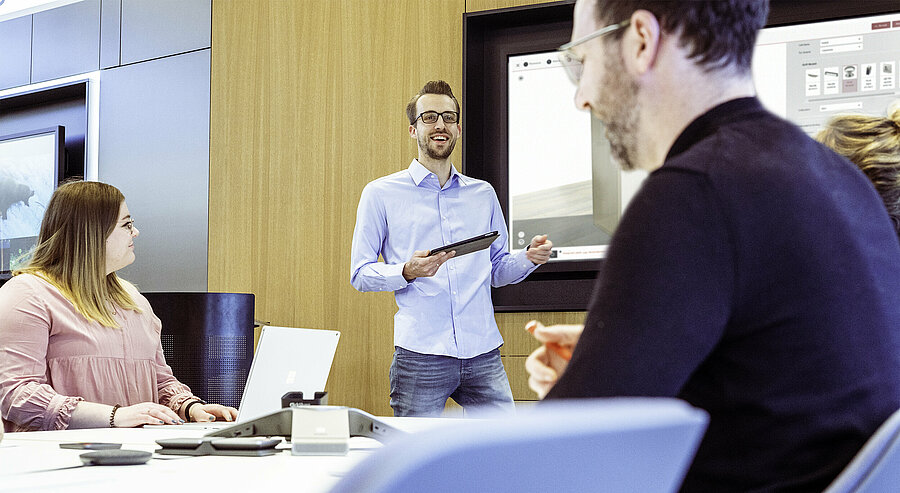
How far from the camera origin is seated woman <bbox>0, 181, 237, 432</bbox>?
240cm

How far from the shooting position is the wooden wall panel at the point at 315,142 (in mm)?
4492

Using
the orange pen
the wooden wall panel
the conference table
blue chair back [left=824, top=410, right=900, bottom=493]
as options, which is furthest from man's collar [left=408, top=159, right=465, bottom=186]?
blue chair back [left=824, top=410, right=900, bottom=493]

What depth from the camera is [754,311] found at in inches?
31.3

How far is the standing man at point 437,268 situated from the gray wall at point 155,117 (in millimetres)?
1800

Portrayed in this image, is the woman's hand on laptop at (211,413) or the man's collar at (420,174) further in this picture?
the man's collar at (420,174)

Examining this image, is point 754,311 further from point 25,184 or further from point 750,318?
point 25,184

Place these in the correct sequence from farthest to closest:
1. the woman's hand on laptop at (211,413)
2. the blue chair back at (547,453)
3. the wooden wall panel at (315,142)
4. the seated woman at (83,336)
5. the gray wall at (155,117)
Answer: the gray wall at (155,117)
the wooden wall panel at (315,142)
the woman's hand on laptop at (211,413)
the seated woman at (83,336)
the blue chair back at (547,453)

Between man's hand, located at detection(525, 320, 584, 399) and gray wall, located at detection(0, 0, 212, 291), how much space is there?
14.2ft

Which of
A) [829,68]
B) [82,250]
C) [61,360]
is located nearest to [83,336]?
[61,360]

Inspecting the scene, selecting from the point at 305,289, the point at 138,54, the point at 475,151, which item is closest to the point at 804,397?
the point at 475,151

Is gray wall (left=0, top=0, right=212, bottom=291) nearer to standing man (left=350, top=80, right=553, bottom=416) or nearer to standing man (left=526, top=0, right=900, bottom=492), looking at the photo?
standing man (left=350, top=80, right=553, bottom=416)

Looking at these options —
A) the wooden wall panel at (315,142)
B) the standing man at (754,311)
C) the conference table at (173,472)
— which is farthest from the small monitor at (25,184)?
the standing man at (754,311)

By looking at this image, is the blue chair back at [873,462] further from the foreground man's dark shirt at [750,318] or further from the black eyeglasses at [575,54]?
the black eyeglasses at [575,54]

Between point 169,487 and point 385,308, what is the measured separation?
3.34 metres
